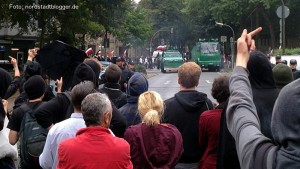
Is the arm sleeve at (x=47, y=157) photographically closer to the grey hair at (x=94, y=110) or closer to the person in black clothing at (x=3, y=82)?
the grey hair at (x=94, y=110)

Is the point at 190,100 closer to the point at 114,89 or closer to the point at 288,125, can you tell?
the point at 114,89

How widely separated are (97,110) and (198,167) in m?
1.72

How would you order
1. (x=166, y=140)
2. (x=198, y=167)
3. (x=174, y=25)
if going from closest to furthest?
(x=166, y=140) < (x=198, y=167) < (x=174, y=25)

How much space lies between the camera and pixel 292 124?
1.81 meters

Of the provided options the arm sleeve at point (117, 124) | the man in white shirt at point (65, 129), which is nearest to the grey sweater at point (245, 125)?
the man in white shirt at point (65, 129)

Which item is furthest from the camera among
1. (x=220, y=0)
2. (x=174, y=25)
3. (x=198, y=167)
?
(x=174, y=25)

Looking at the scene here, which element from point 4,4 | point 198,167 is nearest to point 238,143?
point 198,167

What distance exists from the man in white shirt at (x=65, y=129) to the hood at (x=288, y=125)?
8.35ft

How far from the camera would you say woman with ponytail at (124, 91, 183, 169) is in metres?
4.49

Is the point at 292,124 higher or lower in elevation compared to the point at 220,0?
lower

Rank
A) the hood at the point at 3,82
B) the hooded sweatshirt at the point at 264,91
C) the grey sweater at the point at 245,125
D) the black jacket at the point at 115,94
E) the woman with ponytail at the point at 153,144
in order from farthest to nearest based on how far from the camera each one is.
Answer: the black jacket at the point at 115,94 → the hood at the point at 3,82 → the woman with ponytail at the point at 153,144 → the hooded sweatshirt at the point at 264,91 → the grey sweater at the point at 245,125

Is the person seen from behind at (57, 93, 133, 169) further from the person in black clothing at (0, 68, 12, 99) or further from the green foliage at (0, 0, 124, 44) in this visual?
the green foliage at (0, 0, 124, 44)

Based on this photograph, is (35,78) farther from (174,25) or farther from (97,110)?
(174,25)

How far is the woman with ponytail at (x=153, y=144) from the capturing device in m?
4.49
